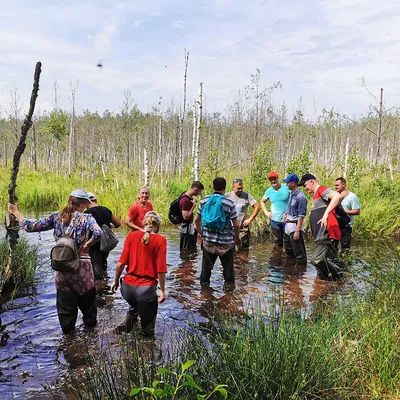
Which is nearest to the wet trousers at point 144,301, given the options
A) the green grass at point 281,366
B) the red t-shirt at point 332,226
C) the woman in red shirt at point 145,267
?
the woman in red shirt at point 145,267

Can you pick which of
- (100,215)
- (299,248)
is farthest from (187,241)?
(100,215)

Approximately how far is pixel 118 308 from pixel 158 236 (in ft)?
7.26

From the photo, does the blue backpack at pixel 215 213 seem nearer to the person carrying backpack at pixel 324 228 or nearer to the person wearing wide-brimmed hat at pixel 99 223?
the person wearing wide-brimmed hat at pixel 99 223

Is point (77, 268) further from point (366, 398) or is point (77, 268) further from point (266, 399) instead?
point (366, 398)

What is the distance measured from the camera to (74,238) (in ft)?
15.9

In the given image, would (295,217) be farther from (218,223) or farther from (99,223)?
(99,223)

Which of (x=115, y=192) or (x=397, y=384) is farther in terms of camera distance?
(x=115, y=192)

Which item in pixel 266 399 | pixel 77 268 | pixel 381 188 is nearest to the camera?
pixel 266 399

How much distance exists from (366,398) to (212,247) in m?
3.86

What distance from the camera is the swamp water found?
4.45 m

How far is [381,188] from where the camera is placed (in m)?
14.8

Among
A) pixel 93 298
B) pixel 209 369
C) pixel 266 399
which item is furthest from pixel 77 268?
pixel 266 399

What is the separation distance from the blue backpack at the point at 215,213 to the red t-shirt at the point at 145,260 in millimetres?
1862

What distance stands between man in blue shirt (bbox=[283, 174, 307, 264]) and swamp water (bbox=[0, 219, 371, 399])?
1.38ft
